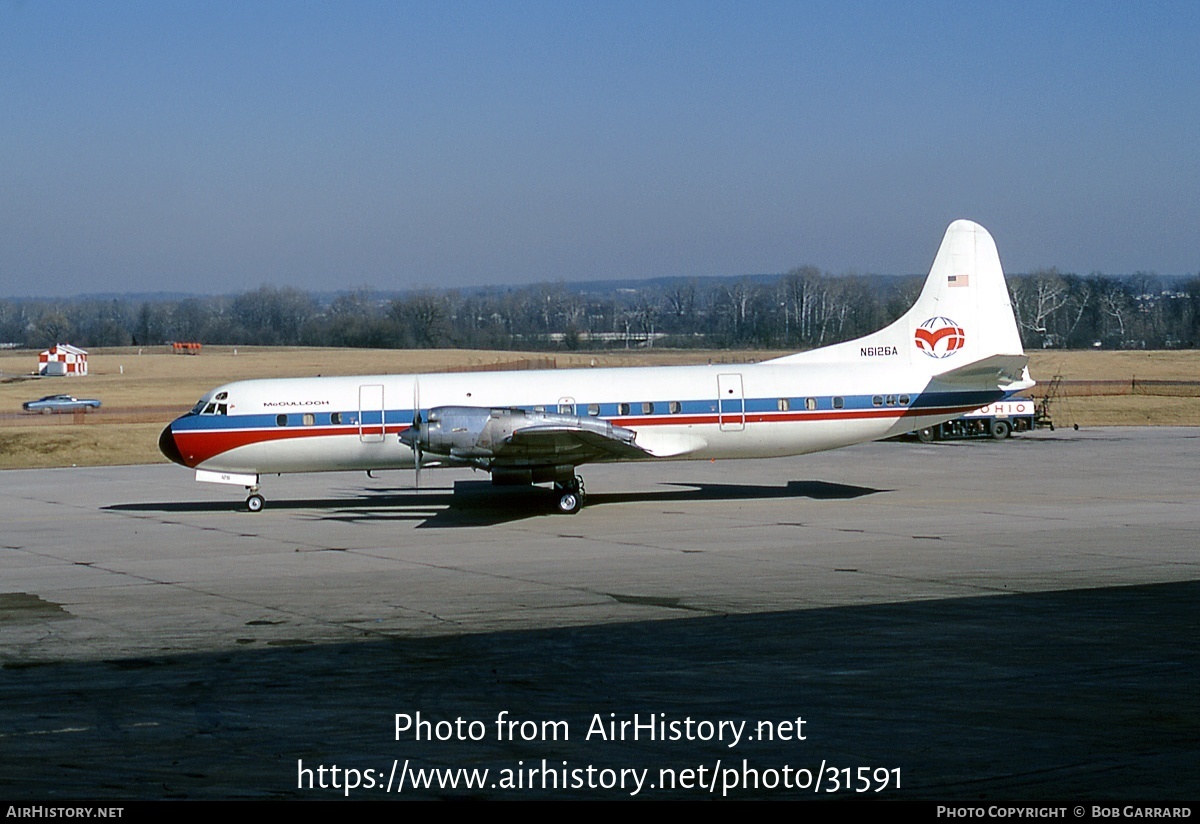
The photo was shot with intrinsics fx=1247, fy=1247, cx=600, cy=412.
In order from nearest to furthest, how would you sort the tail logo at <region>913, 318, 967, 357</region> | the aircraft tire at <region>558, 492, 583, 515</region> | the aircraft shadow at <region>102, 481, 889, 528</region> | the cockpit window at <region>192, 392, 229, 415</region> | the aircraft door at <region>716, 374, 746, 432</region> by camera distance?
1. the aircraft tire at <region>558, 492, 583, 515</region>
2. the aircraft shadow at <region>102, 481, 889, 528</region>
3. the aircraft door at <region>716, 374, 746, 432</region>
4. the cockpit window at <region>192, 392, 229, 415</region>
5. the tail logo at <region>913, 318, 967, 357</region>

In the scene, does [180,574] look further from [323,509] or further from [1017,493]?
[1017,493]

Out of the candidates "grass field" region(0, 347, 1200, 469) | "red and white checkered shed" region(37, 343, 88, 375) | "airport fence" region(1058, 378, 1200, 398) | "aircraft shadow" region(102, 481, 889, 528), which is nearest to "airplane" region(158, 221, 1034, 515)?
"aircraft shadow" region(102, 481, 889, 528)

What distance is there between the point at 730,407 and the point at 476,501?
23.1 feet

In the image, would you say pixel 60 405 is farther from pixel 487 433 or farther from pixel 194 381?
pixel 487 433

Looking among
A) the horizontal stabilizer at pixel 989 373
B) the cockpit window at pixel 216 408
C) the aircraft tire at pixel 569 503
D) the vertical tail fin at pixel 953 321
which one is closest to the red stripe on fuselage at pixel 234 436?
the cockpit window at pixel 216 408

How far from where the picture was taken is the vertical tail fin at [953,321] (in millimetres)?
31016

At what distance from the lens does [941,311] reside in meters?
31.4

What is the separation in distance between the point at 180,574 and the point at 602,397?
11.6 metres

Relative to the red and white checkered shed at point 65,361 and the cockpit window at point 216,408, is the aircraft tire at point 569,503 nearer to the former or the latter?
the cockpit window at point 216,408

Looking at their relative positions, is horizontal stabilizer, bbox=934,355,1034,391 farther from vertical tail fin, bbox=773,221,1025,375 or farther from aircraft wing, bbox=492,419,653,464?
aircraft wing, bbox=492,419,653,464

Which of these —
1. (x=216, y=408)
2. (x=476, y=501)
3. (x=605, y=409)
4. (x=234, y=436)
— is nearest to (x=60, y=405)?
(x=216, y=408)

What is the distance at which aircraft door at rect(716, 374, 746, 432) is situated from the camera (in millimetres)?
29906

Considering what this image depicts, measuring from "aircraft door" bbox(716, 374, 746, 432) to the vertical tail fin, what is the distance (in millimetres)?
2098

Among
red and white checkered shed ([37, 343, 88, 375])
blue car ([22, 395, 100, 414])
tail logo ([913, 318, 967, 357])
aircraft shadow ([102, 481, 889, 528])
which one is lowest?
aircraft shadow ([102, 481, 889, 528])
